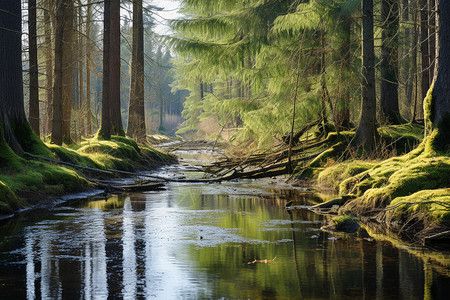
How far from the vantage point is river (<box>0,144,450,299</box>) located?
531 centimetres

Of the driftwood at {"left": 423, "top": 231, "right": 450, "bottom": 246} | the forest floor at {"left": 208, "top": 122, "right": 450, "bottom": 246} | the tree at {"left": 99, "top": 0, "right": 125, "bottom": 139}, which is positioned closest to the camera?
the driftwood at {"left": 423, "top": 231, "right": 450, "bottom": 246}

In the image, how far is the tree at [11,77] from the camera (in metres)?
12.0

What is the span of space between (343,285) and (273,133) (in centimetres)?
1278

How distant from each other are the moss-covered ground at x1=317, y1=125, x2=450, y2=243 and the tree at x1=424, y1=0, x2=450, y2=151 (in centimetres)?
19

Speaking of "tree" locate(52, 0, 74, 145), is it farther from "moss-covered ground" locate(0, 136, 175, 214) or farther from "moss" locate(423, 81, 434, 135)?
"moss" locate(423, 81, 434, 135)

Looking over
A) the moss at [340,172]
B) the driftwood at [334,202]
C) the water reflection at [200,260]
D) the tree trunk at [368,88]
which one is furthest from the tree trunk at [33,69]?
the driftwood at [334,202]

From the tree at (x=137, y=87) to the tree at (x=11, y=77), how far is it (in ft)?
35.5

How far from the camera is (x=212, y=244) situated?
24.5 feet

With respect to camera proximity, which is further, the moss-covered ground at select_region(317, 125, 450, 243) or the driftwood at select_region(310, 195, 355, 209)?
the driftwood at select_region(310, 195, 355, 209)

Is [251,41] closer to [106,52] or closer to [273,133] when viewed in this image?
[273,133]

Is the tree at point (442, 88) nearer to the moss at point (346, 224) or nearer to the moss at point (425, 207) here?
the moss at point (425, 207)

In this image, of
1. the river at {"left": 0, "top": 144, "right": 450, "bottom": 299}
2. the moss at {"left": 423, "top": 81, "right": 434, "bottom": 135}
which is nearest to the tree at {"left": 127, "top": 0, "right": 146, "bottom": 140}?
the river at {"left": 0, "top": 144, "right": 450, "bottom": 299}

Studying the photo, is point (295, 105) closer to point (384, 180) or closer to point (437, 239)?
point (384, 180)

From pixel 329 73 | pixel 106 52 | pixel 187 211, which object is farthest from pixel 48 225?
pixel 106 52
